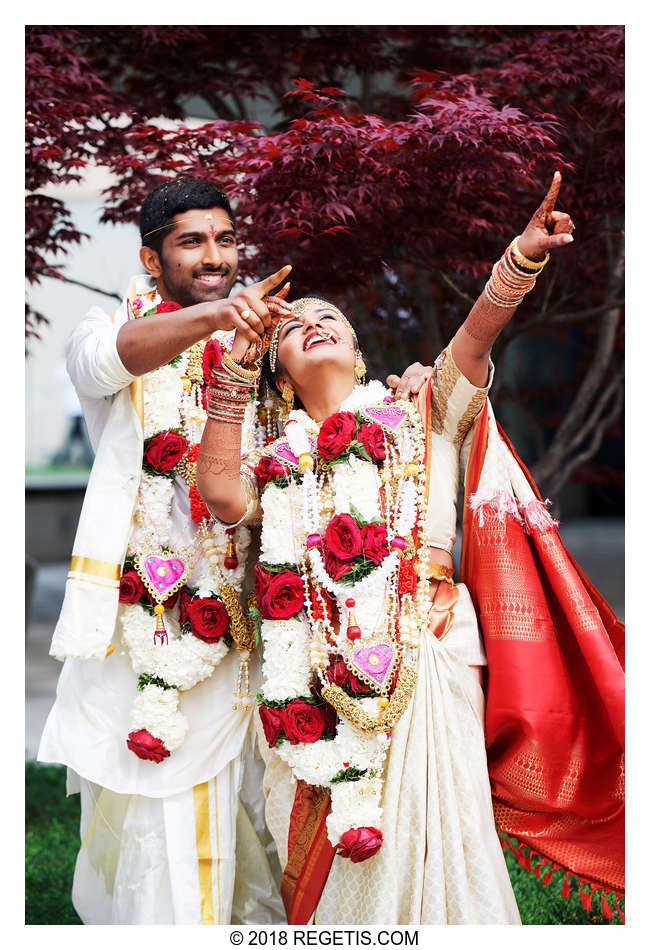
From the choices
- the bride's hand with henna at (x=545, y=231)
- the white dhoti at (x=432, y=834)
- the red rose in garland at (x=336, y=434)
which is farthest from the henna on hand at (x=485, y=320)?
the white dhoti at (x=432, y=834)

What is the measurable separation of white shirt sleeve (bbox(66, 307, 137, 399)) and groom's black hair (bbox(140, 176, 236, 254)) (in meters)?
0.31

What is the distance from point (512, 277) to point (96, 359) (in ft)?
3.71

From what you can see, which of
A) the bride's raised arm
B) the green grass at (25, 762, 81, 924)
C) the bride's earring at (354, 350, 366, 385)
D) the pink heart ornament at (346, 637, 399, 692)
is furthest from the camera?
the green grass at (25, 762, 81, 924)

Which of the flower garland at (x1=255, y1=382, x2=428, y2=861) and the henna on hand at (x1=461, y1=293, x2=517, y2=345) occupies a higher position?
the henna on hand at (x1=461, y1=293, x2=517, y2=345)

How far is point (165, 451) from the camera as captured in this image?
2758 mm

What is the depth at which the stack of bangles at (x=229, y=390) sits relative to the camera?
2.39 meters

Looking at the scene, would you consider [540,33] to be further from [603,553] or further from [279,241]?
[603,553]

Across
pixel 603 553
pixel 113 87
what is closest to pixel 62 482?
pixel 603 553

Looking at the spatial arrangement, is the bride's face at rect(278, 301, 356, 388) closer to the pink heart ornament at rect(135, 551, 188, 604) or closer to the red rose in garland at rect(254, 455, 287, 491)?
the red rose in garland at rect(254, 455, 287, 491)

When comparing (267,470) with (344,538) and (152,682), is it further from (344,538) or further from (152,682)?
(152,682)

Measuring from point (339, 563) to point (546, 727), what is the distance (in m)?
0.79

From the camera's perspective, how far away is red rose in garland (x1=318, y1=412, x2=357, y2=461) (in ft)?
8.44

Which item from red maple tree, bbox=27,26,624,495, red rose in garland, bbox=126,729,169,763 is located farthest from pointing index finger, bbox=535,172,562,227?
red rose in garland, bbox=126,729,169,763

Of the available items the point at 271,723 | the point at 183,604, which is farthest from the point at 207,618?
the point at 271,723
